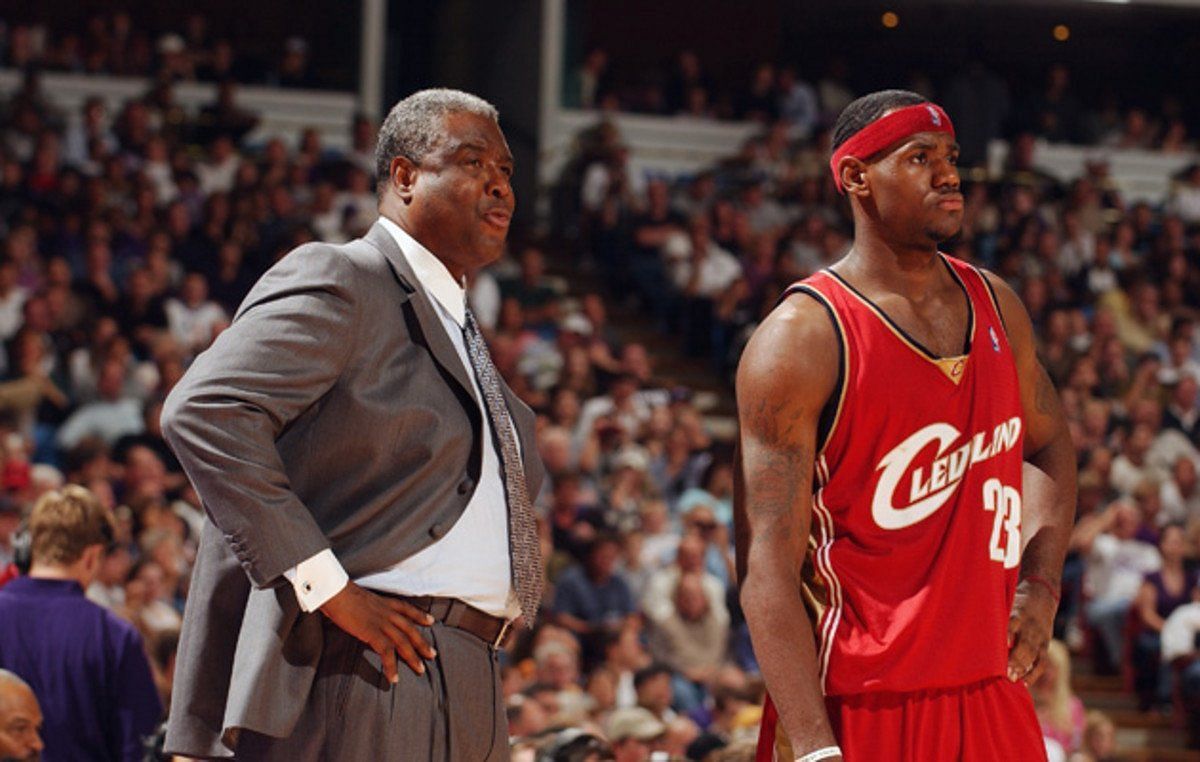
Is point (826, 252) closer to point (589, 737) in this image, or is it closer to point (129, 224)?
point (129, 224)

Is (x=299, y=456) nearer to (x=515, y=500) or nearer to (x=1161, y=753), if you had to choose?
(x=515, y=500)

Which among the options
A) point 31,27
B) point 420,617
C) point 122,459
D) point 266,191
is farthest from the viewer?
point 31,27

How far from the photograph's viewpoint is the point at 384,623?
2.72 m

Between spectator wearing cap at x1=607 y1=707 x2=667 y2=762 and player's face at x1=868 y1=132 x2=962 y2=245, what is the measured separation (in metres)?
3.64

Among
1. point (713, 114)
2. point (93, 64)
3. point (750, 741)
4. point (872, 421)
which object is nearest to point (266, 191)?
point (93, 64)

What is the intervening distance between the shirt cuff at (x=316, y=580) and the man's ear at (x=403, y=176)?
646mm

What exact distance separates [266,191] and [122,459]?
3543 mm

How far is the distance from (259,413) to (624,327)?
11.3 metres

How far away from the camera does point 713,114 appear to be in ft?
55.0

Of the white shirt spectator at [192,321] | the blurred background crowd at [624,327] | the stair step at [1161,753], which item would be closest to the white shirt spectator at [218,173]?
the blurred background crowd at [624,327]

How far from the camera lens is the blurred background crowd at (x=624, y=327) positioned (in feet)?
27.5

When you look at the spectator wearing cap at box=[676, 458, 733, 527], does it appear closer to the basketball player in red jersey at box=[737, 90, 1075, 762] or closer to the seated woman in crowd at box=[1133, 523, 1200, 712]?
the seated woman in crowd at box=[1133, 523, 1200, 712]

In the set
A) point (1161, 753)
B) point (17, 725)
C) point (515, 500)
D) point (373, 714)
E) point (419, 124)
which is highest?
point (419, 124)

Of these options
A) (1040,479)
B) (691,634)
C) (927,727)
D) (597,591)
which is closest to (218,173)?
(597,591)
